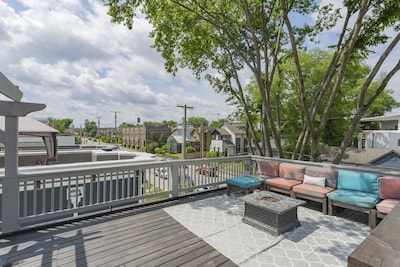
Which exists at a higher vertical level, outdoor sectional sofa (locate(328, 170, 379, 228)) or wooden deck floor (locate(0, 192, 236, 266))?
outdoor sectional sofa (locate(328, 170, 379, 228))

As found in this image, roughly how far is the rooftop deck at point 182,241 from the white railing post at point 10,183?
0.19 metres

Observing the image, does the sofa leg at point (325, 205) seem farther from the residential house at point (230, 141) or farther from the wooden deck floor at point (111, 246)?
the residential house at point (230, 141)

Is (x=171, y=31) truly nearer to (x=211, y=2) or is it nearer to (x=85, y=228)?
(x=211, y=2)

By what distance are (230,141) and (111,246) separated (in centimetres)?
2944

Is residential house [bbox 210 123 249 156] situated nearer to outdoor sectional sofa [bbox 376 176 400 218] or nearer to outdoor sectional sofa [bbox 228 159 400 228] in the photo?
outdoor sectional sofa [bbox 228 159 400 228]

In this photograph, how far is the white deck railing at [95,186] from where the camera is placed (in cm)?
323

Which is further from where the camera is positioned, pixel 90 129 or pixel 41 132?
pixel 90 129

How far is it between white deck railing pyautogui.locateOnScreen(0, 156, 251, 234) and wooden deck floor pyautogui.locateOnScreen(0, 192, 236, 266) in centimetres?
31

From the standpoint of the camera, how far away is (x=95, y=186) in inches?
190

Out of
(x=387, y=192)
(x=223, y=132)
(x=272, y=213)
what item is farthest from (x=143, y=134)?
(x=387, y=192)

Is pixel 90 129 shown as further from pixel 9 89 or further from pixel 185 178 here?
pixel 9 89

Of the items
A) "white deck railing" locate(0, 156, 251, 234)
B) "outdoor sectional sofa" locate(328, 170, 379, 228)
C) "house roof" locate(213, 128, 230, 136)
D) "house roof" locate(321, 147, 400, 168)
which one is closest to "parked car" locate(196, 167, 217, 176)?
"white deck railing" locate(0, 156, 251, 234)

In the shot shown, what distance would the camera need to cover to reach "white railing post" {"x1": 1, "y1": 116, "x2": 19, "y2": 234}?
119 inches

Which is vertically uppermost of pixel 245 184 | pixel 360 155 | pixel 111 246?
pixel 245 184
